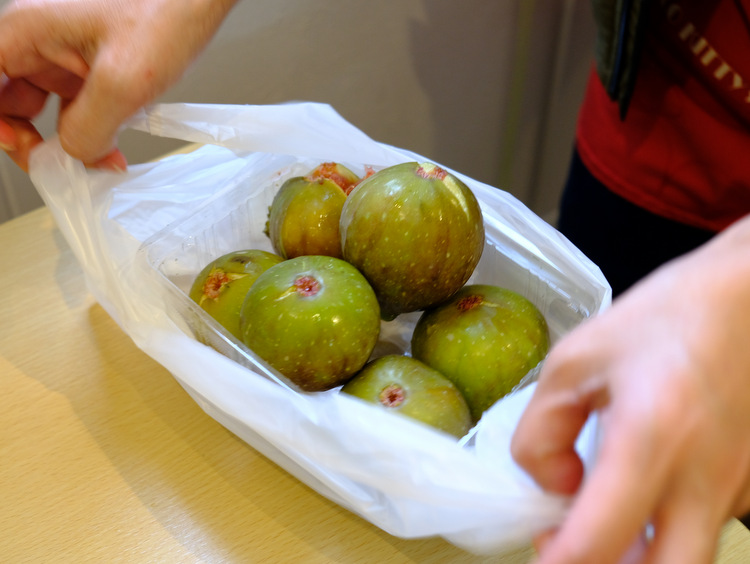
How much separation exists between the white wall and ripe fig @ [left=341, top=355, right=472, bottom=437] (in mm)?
629

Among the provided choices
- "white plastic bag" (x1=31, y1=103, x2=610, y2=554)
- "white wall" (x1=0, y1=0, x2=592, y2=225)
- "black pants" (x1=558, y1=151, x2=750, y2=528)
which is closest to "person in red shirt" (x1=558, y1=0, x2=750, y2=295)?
"black pants" (x1=558, y1=151, x2=750, y2=528)

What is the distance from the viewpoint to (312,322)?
18.1 inches

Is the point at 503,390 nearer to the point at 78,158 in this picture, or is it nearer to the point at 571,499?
the point at 571,499

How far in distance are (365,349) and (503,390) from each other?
Result: 10 centimetres

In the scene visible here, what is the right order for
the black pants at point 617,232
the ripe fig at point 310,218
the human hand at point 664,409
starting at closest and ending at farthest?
the human hand at point 664,409 < the ripe fig at point 310,218 < the black pants at point 617,232

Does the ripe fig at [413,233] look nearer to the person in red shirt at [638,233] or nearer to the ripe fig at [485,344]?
the ripe fig at [485,344]

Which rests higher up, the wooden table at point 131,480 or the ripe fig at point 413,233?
the ripe fig at point 413,233

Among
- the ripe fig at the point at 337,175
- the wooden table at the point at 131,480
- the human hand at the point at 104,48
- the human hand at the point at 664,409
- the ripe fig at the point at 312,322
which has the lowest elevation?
the wooden table at the point at 131,480

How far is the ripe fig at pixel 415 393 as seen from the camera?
0.44 m

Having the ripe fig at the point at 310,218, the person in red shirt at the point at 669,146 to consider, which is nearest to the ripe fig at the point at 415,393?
the ripe fig at the point at 310,218

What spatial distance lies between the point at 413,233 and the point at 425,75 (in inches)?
31.2

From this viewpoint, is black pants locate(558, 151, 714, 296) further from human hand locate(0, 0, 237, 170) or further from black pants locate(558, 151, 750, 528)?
human hand locate(0, 0, 237, 170)

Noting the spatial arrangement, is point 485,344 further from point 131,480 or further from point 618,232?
point 618,232

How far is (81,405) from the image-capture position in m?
0.54
